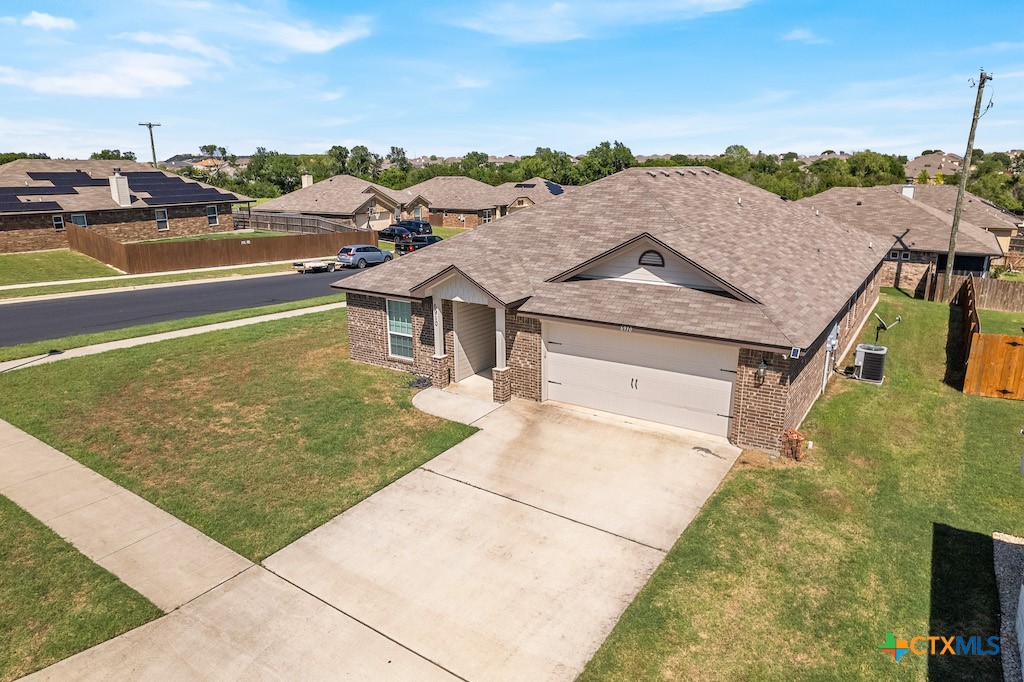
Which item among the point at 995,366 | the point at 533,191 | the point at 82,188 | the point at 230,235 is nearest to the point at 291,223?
the point at 230,235

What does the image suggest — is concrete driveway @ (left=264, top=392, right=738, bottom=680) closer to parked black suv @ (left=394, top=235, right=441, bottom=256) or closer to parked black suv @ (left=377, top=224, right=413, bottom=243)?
parked black suv @ (left=394, top=235, right=441, bottom=256)

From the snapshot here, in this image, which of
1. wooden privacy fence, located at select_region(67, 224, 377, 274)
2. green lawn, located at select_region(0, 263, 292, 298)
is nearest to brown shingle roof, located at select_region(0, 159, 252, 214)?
wooden privacy fence, located at select_region(67, 224, 377, 274)

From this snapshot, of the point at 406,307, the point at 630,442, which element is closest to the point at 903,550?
the point at 630,442

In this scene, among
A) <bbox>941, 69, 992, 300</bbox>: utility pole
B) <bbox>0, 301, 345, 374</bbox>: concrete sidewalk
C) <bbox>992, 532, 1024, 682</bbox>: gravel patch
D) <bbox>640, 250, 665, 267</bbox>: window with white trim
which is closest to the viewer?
<bbox>992, 532, 1024, 682</bbox>: gravel patch

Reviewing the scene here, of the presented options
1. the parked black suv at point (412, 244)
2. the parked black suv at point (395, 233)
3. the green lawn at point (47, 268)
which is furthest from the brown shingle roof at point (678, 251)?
the parked black suv at point (395, 233)

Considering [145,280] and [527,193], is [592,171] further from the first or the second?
[145,280]

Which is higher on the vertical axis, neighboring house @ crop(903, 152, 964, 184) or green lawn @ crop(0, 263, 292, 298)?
neighboring house @ crop(903, 152, 964, 184)
